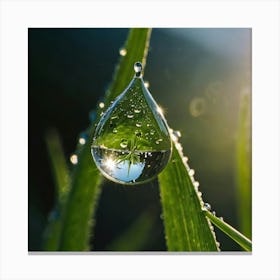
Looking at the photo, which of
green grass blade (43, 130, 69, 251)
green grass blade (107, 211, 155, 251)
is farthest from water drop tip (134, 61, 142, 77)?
green grass blade (107, 211, 155, 251)

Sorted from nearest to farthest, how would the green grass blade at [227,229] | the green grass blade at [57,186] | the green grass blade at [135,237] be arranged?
1. the green grass blade at [227,229]
2. the green grass blade at [57,186]
3. the green grass blade at [135,237]

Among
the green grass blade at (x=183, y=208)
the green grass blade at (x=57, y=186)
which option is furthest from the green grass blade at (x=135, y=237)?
the green grass blade at (x=183, y=208)

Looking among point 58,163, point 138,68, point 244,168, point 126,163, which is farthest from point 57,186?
point 244,168

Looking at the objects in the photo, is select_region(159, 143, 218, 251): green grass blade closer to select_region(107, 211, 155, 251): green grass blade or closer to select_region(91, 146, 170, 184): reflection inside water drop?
select_region(91, 146, 170, 184): reflection inside water drop

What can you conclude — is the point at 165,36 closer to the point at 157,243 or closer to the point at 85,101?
the point at 85,101

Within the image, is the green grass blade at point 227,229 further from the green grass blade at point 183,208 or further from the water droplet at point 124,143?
the water droplet at point 124,143

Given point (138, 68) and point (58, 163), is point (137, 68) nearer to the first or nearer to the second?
point (138, 68)
